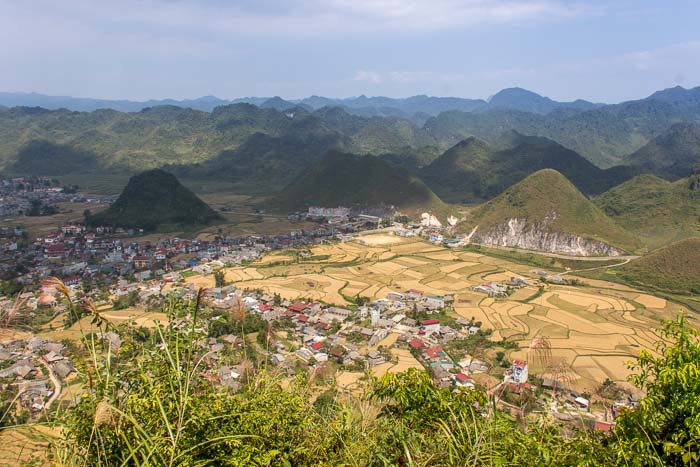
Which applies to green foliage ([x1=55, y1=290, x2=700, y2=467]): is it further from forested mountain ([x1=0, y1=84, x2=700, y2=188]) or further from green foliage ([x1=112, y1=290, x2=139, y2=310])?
forested mountain ([x1=0, y1=84, x2=700, y2=188])

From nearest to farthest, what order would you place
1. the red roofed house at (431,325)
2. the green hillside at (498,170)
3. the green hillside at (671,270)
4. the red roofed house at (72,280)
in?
the red roofed house at (431,325) → the red roofed house at (72,280) → the green hillside at (671,270) → the green hillside at (498,170)

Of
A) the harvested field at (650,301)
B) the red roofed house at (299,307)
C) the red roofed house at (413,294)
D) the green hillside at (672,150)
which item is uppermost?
the green hillside at (672,150)

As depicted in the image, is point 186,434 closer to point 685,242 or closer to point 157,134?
point 685,242

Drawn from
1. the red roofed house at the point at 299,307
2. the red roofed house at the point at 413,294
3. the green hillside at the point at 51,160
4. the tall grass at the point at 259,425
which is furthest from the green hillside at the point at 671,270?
the green hillside at the point at 51,160

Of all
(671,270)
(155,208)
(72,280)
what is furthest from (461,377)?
(155,208)

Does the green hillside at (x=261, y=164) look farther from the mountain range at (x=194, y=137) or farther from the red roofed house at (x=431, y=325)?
the red roofed house at (x=431, y=325)
